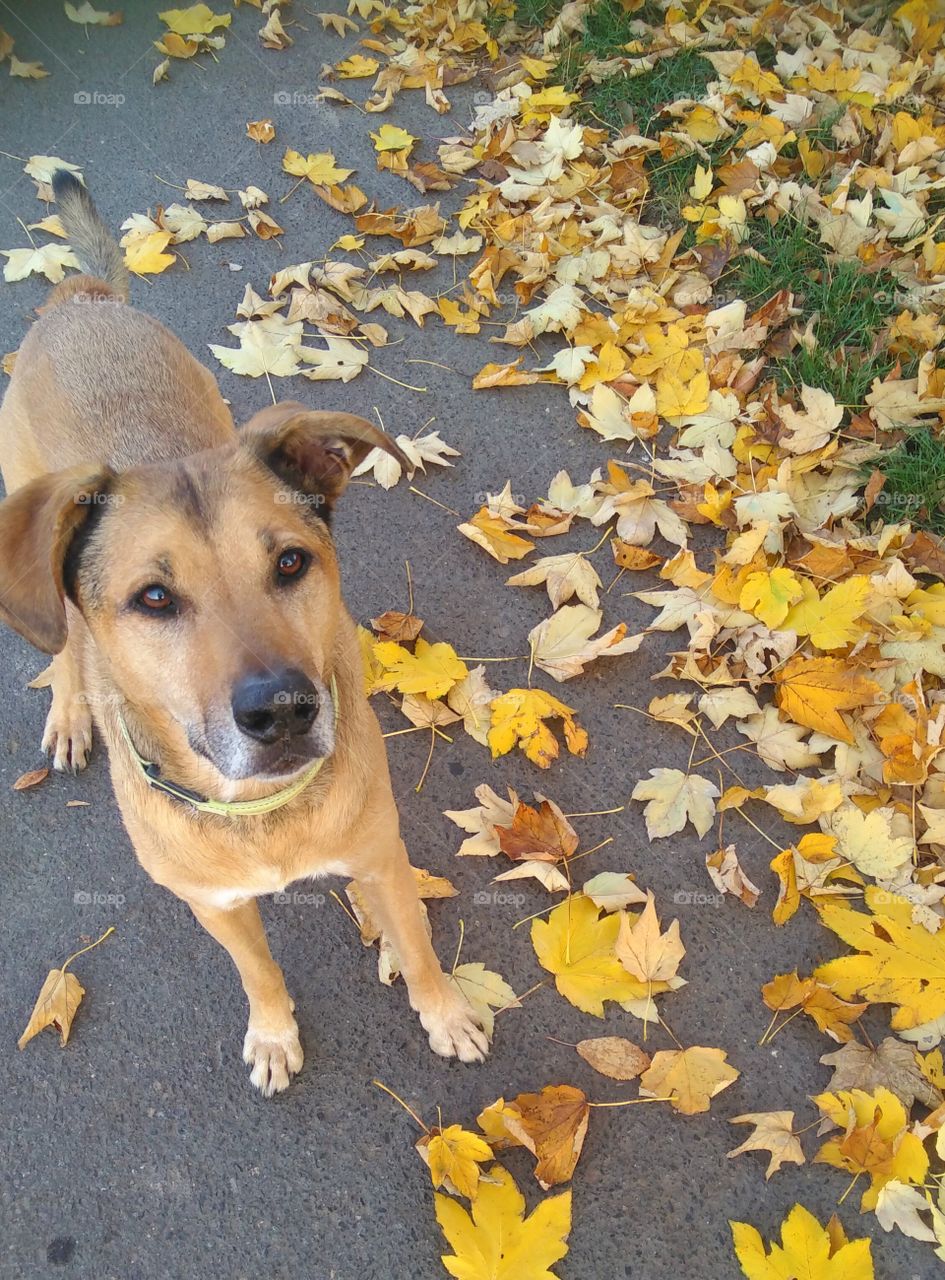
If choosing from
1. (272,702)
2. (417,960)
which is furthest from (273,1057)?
(272,702)

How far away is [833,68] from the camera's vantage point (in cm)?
545

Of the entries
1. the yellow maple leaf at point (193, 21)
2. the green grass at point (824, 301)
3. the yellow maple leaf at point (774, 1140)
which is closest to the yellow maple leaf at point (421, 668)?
the yellow maple leaf at point (774, 1140)

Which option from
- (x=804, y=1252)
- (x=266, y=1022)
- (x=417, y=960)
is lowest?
(x=266, y=1022)

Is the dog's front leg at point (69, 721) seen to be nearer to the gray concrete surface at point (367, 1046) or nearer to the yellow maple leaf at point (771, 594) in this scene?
the gray concrete surface at point (367, 1046)

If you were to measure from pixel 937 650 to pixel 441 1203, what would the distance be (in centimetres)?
246

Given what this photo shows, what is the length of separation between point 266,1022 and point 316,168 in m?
5.03

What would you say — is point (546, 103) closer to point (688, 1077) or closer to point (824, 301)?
point (824, 301)

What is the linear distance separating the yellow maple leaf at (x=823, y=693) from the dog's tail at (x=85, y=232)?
3.12 m

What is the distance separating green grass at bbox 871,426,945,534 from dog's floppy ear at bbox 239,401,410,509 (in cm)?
236

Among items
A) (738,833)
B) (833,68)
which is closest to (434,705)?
→ (738,833)

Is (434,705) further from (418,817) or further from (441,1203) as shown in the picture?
(441,1203)

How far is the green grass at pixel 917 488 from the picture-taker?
390 centimetres

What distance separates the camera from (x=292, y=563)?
2.27 m

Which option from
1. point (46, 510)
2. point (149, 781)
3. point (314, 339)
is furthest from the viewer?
point (314, 339)
